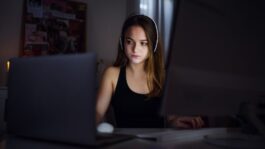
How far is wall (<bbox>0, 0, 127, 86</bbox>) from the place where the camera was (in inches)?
118

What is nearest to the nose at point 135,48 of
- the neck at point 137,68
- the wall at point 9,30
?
the neck at point 137,68

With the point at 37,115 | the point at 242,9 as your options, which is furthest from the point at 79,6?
the point at 242,9

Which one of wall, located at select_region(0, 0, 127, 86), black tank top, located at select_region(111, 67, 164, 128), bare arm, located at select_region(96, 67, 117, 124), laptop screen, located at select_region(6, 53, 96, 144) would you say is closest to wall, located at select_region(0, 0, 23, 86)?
wall, located at select_region(0, 0, 127, 86)

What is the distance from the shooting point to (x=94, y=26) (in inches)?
144

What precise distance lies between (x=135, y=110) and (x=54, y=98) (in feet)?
2.71

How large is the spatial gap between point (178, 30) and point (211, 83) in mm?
147

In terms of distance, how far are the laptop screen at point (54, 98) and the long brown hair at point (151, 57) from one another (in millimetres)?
799

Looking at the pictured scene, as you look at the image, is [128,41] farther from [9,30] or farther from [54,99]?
[9,30]

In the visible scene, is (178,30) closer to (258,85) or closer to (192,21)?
(192,21)

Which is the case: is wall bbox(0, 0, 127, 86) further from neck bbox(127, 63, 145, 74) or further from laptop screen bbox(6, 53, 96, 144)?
laptop screen bbox(6, 53, 96, 144)

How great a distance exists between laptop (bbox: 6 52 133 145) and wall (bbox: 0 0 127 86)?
6.97 ft

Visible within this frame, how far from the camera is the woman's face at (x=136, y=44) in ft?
5.37

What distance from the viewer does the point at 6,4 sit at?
3.00m

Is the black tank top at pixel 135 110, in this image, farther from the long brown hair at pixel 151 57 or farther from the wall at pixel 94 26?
the wall at pixel 94 26
